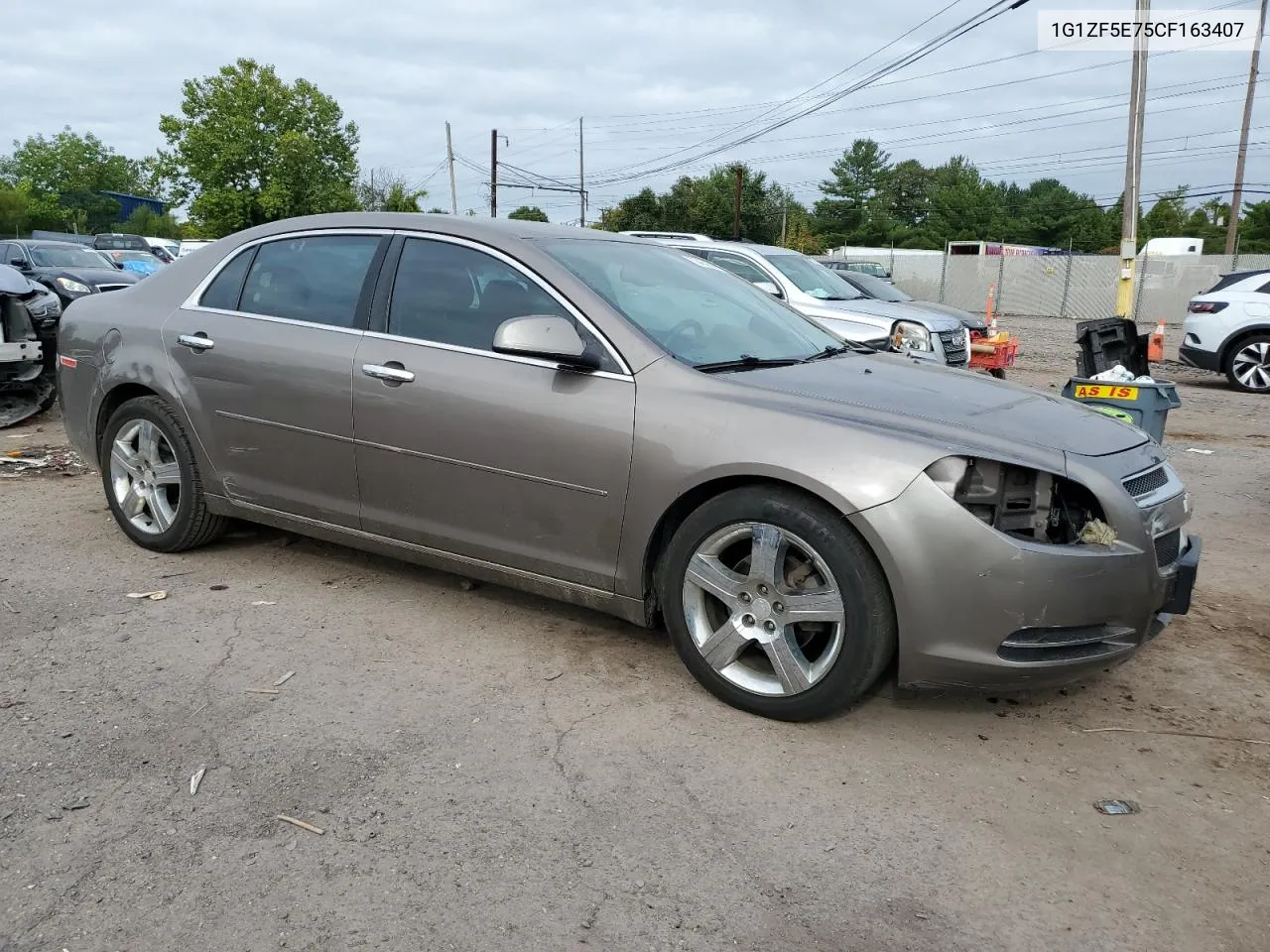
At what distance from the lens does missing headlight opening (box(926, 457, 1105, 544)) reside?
3049 millimetres

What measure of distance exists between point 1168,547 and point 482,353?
2.49 m

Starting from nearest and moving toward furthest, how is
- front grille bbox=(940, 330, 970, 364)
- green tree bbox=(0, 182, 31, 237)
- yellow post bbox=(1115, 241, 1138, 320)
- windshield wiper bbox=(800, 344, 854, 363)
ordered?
windshield wiper bbox=(800, 344, 854, 363), front grille bbox=(940, 330, 970, 364), yellow post bbox=(1115, 241, 1138, 320), green tree bbox=(0, 182, 31, 237)

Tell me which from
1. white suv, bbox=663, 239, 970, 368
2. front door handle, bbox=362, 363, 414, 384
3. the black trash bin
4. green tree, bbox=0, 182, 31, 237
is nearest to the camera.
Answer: front door handle, bbox=362, 363, 414, 384

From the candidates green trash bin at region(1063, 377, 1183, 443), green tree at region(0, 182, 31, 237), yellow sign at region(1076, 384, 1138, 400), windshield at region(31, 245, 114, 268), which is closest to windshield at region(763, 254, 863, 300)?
yellow sign at region(1076, 384, 1138, 400)

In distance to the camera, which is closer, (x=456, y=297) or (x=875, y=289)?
(x=456, y=297)

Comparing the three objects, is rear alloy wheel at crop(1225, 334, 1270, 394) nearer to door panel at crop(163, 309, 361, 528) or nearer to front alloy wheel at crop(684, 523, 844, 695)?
front alloy wheel at crop(684, 523, 844, 695)

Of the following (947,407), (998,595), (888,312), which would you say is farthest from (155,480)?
(888,312)

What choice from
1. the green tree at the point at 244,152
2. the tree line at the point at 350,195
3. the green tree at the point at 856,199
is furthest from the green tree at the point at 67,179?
the green tree at the point at 856,199

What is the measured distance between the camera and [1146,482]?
10.9ft

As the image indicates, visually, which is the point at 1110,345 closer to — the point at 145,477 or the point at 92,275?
the point at 145,477

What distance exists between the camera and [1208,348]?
13461mm

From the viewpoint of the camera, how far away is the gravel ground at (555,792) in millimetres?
2395

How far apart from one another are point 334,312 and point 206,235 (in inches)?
1737

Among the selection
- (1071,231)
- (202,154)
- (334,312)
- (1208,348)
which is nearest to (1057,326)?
(1208,348)
